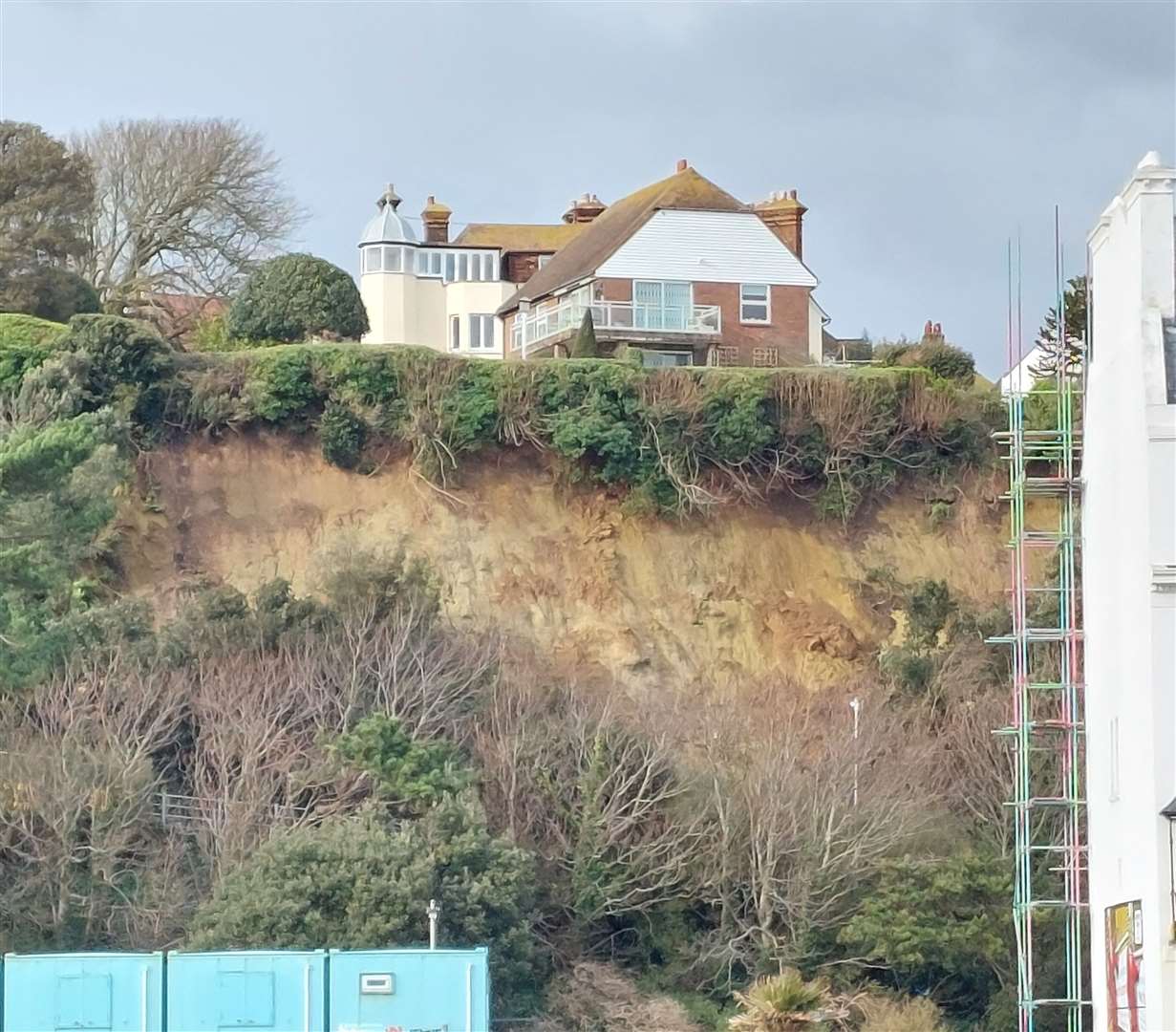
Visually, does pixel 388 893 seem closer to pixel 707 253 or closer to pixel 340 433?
pixel 340 433

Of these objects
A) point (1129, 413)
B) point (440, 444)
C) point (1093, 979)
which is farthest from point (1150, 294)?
point (440, 444)

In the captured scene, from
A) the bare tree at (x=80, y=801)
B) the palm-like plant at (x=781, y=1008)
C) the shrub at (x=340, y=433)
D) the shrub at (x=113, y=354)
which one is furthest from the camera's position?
the shrub at (x=340, y=433)

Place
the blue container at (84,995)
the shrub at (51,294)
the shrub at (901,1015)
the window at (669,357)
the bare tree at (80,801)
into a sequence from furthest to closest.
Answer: the window at (669,357) < the shrub at (51,294) < the bare tree at (80,801) < the shrub at (901,1015) < the blue container at (84,995)

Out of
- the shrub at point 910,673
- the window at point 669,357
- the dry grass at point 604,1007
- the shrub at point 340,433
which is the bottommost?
the dry grass at point 604,1007

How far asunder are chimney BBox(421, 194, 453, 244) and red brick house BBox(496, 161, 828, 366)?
28.9ft

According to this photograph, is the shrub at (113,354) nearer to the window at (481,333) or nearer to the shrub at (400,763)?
the shrub at (400,763)

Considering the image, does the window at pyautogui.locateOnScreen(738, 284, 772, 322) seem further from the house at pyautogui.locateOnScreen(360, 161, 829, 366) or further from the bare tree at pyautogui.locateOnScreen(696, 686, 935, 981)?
the bare tree at pyautogui.locateOnScreen(696, 686, 935, 981)

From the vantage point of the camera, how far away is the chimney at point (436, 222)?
68125mm

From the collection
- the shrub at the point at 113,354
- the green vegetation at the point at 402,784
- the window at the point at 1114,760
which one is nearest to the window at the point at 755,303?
the green vegetation at the point at 402,784

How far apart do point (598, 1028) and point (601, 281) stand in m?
22.9

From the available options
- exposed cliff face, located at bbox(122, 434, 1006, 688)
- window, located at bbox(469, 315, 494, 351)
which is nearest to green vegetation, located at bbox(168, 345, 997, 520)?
exposed cliff face, located at bbox(122, 434, 1006, 688)

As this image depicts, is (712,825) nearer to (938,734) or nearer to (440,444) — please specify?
(938,734)

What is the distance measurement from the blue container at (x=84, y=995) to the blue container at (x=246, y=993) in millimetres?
257

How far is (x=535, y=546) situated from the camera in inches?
2005
